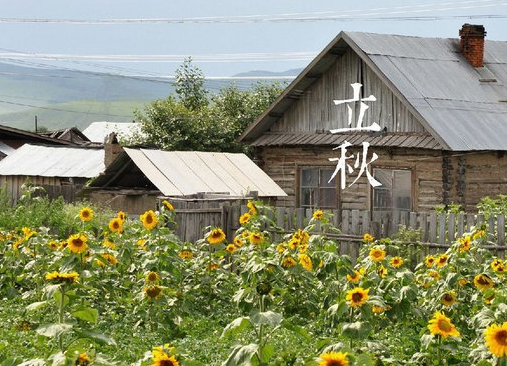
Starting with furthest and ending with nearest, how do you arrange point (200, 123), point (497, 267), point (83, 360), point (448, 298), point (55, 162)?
1. point (200, 123)
2. point (55, 162)
3. point (497, 267)
4. point (448, 298)
5. point (83, 360)

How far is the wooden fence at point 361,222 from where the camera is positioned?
15453 mm

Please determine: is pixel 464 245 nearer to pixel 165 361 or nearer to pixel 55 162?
pixel 165 361

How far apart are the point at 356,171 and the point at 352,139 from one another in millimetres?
764

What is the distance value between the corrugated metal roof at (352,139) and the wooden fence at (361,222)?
24.2 ft

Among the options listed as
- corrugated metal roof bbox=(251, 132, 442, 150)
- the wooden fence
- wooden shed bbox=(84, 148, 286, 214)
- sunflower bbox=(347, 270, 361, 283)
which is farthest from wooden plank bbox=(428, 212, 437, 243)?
corrugated metal roof bbox=(251, 132, 442, 150)

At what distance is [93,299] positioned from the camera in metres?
11.2

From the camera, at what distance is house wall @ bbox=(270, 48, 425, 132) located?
25.3m

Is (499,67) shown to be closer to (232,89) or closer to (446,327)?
(232,89)

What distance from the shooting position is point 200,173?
68.6 feet

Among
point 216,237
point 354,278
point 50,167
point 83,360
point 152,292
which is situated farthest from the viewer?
point 50,167

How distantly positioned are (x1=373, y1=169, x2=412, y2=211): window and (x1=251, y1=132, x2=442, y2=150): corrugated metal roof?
78 cm

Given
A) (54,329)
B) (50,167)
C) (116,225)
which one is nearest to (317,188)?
(50,167)

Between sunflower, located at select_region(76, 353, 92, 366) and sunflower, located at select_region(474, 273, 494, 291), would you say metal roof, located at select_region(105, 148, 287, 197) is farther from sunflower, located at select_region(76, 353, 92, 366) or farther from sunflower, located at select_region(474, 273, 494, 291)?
sunflower, located at select_region(76, 353, 92, 366)

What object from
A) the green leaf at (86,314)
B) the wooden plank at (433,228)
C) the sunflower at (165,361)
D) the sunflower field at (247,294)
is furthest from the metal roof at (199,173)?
the sunflower at (165,361)
